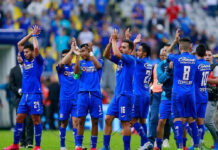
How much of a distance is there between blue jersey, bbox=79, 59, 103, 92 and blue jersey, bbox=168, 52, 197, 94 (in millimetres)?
1760

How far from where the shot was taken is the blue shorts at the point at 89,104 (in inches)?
503

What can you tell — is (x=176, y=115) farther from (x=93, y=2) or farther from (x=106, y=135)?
(x=93, y=2)

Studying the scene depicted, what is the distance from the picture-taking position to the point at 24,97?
1305cm

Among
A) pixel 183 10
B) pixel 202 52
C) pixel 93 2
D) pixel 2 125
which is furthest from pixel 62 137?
pixel 183 10

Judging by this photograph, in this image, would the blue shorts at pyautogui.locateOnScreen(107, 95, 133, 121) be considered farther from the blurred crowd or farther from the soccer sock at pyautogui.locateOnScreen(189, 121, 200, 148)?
the blurred crowd

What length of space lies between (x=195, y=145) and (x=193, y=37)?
692 inches

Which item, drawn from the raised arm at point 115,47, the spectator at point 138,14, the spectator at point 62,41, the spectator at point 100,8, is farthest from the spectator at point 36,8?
the raised arm at point 115,47

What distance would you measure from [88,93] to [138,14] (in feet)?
56.3

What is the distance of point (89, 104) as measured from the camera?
42.1 ft

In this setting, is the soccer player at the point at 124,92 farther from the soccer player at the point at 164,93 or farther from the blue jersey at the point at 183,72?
the soccer player at the point at 164,93

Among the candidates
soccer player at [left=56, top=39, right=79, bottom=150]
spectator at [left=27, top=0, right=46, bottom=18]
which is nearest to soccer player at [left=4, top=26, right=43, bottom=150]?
soccer player at [left=56, top=39, right=79, bottom=150]

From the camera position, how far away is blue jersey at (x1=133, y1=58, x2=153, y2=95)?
547 inches

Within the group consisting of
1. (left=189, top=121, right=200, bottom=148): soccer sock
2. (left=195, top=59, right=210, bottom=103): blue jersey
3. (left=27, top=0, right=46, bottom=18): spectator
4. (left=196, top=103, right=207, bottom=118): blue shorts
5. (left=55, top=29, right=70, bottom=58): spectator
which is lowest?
(left=189, top=121, right=200, bottom=148): soccer sock

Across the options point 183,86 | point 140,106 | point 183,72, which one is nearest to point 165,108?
point 140,106
